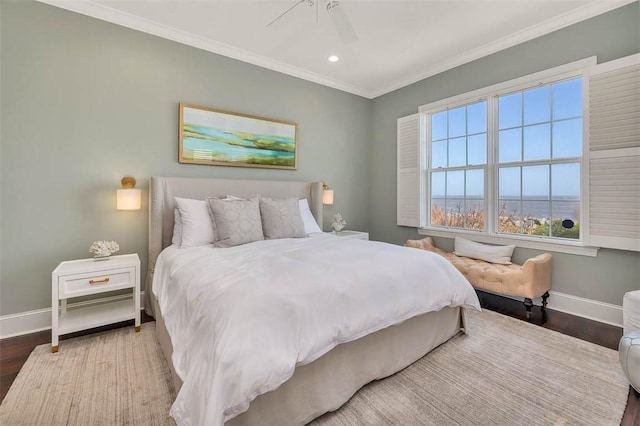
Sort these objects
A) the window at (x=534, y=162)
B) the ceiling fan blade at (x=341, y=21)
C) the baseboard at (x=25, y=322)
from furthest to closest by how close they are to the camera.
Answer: the window at (x=534, y=162) < the baseboard at (x=25, y=322) < the ceiling fan blade at (x=341, y=21)

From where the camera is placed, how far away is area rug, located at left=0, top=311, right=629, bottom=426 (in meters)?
1.54

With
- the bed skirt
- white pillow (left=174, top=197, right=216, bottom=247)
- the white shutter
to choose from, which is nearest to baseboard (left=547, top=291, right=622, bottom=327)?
the bed skirt

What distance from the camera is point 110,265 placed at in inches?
94.3

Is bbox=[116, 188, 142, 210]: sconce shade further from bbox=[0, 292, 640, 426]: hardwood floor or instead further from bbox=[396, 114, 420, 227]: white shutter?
bbox=[396, 114, 420, 227]: white shutter

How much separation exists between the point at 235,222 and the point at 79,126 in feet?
5.51

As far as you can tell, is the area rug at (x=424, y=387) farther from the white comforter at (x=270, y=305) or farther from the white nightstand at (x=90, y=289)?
the white comforter at (x=270, y=305)

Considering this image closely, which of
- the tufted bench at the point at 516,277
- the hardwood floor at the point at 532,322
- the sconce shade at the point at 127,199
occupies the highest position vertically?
the sconce shade at the point at 127,199

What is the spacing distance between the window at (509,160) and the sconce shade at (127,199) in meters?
3.60

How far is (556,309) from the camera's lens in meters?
2.97

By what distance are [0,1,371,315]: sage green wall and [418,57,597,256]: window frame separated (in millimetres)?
2676

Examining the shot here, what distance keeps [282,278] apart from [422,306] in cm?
100

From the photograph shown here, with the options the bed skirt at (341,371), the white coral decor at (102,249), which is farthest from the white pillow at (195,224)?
the bed skirt at (341,371)

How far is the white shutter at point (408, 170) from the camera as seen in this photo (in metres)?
4.25

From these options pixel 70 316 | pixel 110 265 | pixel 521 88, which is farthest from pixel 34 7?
pixel 521 88
